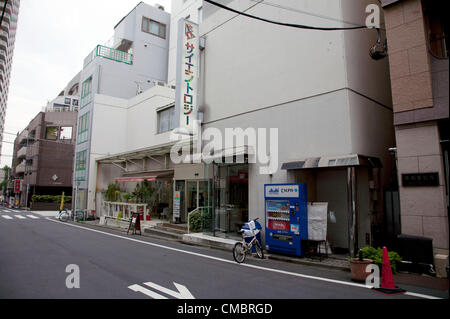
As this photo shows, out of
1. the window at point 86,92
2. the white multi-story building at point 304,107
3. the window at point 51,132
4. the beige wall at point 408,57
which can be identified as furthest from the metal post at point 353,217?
the window at point 51,132

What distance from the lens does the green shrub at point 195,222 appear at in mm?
13719

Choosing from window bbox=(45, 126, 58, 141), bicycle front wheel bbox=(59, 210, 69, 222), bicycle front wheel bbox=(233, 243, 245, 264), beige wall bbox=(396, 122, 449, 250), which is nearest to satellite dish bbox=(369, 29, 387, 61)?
beige wall bbox=(396, 122, 449, 250)

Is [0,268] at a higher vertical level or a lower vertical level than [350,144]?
lower

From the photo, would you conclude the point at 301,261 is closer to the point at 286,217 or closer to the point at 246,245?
the point at 286,217

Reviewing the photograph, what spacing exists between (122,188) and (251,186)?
49.2 feet

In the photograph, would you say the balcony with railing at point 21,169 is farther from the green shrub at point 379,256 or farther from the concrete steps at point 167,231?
the green shrub at point 379,256

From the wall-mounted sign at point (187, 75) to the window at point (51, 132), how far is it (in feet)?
135

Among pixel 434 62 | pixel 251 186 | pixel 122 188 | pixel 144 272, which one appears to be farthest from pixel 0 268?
pixel 122 188

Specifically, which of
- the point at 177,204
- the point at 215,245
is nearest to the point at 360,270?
the point at 215,245

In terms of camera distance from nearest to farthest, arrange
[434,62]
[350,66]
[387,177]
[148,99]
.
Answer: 1. [434,62]
2. [350,66]
3. [387,177]
4. [148,99]

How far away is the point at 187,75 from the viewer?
14312mm

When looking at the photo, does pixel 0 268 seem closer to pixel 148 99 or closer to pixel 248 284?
pixel 248 284

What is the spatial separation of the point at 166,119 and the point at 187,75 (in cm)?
635

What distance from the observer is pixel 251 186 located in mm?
11594
